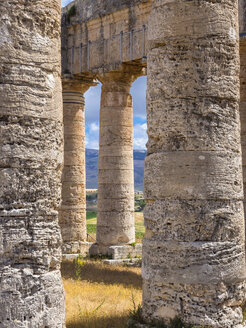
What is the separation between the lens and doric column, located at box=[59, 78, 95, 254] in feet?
62.7

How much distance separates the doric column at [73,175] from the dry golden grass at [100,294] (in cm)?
239

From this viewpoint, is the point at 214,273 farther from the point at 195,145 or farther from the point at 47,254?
the point at 47,254

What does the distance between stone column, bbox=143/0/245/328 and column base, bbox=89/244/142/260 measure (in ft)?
31.9

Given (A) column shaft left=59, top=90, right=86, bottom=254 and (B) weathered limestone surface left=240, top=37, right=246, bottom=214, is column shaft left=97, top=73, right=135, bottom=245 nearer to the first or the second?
(A) column shaft left=59, top=90, right=86, bottom=254

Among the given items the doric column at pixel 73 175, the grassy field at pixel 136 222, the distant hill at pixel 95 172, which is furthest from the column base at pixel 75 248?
the distant hill at pixel 95 172

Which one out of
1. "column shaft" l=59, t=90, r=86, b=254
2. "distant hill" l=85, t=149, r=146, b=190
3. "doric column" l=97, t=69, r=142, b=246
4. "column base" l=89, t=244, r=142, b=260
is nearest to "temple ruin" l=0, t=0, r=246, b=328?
"column base" l=89, t=244, r=142, b=260

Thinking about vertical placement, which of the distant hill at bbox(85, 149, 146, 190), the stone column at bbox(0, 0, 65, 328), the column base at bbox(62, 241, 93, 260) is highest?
the distant hill at bbox(85, 149, 146, 190)

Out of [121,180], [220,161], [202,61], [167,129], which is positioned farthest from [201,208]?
[121,180]

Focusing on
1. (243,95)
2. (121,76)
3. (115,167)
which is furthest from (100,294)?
(121,76)

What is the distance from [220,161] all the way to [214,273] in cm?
167

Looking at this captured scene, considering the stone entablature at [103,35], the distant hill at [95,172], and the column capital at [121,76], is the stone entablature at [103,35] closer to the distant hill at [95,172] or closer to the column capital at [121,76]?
the column capital at [121,76]

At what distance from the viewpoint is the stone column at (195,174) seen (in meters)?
7.56

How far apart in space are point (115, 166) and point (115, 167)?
4 centimetres

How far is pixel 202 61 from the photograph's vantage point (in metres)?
7.78
